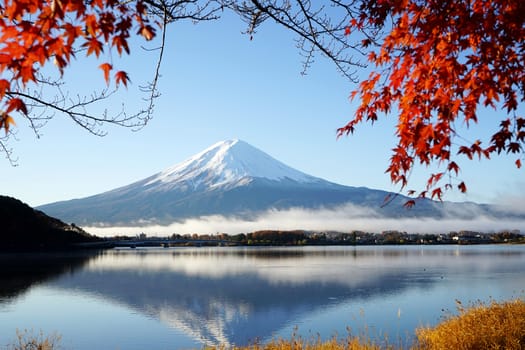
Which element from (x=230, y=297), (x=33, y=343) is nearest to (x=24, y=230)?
(x=230, y=297)

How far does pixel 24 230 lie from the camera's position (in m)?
85.3

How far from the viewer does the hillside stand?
271ft

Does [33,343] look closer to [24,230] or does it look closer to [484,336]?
[484,336]

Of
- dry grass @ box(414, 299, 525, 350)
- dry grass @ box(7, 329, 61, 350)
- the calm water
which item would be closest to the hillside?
the calm water

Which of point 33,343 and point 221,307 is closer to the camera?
point 33,343

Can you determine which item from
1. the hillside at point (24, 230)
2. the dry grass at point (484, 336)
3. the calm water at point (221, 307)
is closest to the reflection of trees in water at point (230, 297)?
the calm water at point (221, 307)

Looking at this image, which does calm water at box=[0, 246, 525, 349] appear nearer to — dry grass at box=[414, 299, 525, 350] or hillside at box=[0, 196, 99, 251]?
dry grass at box=[414, 299, 525, 350]

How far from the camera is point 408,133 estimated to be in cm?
543

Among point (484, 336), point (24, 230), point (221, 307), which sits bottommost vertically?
point (221, 307)

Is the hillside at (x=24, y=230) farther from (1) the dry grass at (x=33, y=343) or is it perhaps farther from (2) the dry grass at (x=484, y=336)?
(2) the dry grass at (x=484, y=336)

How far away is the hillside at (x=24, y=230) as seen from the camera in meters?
82.6

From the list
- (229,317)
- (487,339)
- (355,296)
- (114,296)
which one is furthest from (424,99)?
(114,296)

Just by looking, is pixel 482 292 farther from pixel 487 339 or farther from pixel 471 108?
pixel 471 108

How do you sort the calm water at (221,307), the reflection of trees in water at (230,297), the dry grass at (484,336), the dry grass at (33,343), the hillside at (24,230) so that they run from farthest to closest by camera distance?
the hillside at (24,230)
the reflection of trees in water at (230,297)
the calm water at (221,307)
the dry grass at (33,343)
the dry grass at (484,336)
